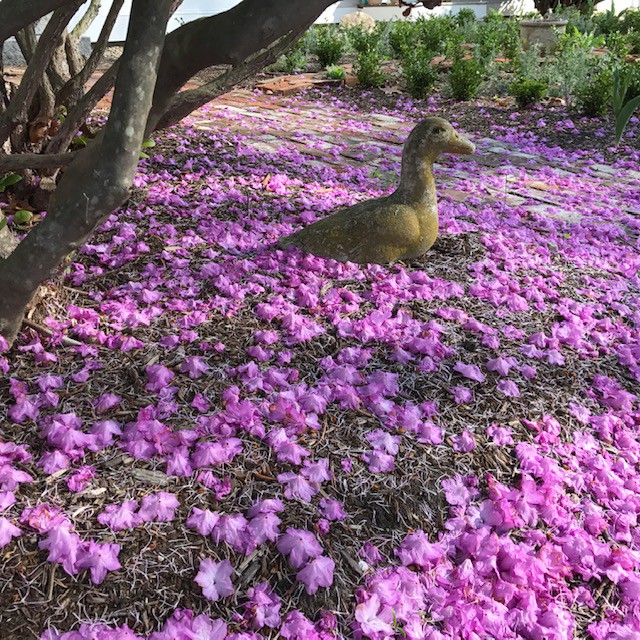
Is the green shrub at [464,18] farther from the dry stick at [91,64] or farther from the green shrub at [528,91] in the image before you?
the dry stick at [91,64]

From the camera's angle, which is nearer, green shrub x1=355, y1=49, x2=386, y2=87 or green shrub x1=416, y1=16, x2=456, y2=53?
green shrub x1=355, y1=49, x2=386, y2=87

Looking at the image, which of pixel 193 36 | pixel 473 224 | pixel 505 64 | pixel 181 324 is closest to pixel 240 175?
pixel 473 224

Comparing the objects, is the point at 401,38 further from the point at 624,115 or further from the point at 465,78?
the point at 624,115

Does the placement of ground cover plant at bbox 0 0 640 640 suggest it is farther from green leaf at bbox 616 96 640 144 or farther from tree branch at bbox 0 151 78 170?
green leaf at bbox 616 96 640 144

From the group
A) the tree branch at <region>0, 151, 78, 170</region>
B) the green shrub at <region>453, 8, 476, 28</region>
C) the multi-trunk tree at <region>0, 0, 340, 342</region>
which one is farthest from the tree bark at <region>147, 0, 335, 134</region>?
the green shrub at <region>453, 8, 476, 28</region>

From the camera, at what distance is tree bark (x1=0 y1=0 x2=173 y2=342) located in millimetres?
1781

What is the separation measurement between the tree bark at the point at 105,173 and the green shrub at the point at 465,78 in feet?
25.2

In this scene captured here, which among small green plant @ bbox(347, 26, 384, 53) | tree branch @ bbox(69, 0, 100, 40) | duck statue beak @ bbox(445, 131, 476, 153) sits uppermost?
tree branch @ bbox(69, 0, 100, 40)

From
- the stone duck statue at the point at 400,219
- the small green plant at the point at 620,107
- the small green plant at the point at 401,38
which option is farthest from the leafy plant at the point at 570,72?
the stone duck statue at the point at 400,219

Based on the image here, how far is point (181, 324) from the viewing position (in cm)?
289

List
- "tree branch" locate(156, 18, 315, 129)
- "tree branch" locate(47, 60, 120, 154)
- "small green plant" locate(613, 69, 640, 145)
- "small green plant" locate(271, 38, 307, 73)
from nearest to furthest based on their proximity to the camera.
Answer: "tree branch" locate(47, 60, 120, 154), "tree branch" locate(156, 18, 315, 129), "small green plant" locate(613, 69, 640, 145), "small green plant" locate(271, 38, 307, 73)

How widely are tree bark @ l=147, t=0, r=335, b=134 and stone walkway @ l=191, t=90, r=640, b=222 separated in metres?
3.32

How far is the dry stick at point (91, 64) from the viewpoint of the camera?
136 inches

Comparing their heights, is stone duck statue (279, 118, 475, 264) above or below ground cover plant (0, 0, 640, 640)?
above
